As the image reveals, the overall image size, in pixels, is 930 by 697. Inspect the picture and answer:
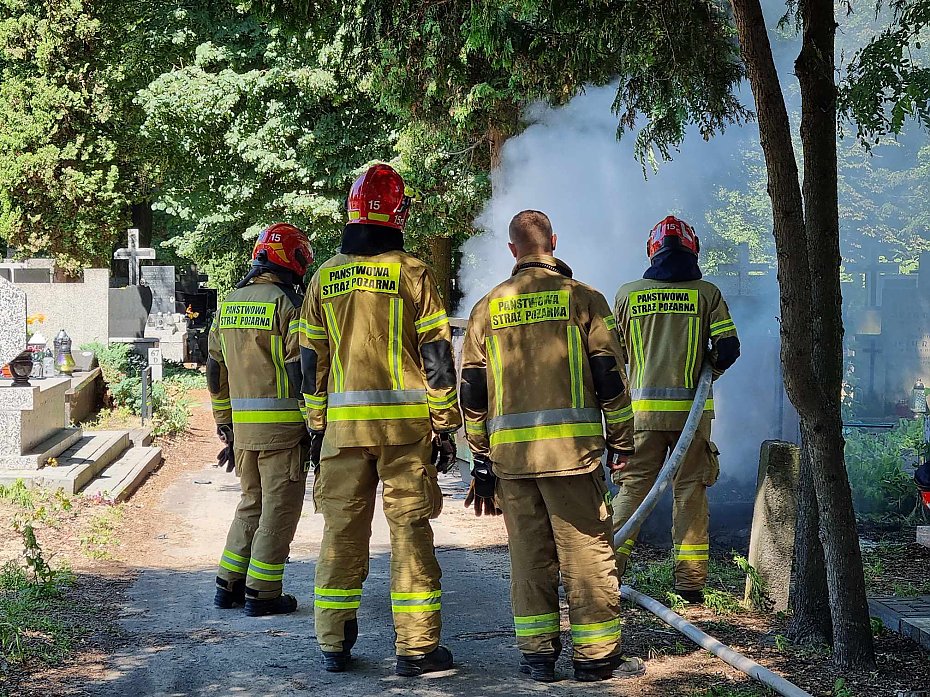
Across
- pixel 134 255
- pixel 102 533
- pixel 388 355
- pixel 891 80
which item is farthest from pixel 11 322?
pixel 134 255

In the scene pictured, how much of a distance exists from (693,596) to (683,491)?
0.60 meters

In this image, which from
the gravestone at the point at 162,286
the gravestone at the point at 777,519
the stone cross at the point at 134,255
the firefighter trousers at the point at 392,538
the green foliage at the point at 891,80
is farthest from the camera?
the gravestone at the point at 162,286

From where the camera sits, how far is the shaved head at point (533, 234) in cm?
518

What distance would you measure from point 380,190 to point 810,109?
2059 millimetres

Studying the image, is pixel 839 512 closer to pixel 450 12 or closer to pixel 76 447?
pixel 450 12

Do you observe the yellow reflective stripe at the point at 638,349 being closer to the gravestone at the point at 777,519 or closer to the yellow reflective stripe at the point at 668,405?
the yellow reflective stripe at the point at 668,405

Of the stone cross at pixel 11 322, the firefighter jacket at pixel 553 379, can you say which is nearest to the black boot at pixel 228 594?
the firefighter jacket at pixel 553 379

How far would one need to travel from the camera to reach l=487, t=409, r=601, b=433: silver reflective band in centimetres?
497

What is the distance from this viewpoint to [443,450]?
5.18 m

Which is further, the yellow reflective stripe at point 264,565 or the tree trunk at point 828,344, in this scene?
the yellow reflective stripe at point 264,565

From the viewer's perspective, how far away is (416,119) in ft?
42.5

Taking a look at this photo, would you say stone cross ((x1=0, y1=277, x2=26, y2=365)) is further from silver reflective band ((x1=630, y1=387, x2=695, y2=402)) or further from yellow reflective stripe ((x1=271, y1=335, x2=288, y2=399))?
silver reflective band ((x1=630, y1=387, x2=695, y2=402))

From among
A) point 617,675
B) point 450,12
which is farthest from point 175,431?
point 617,675

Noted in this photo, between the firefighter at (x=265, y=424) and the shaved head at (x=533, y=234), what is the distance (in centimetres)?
146
